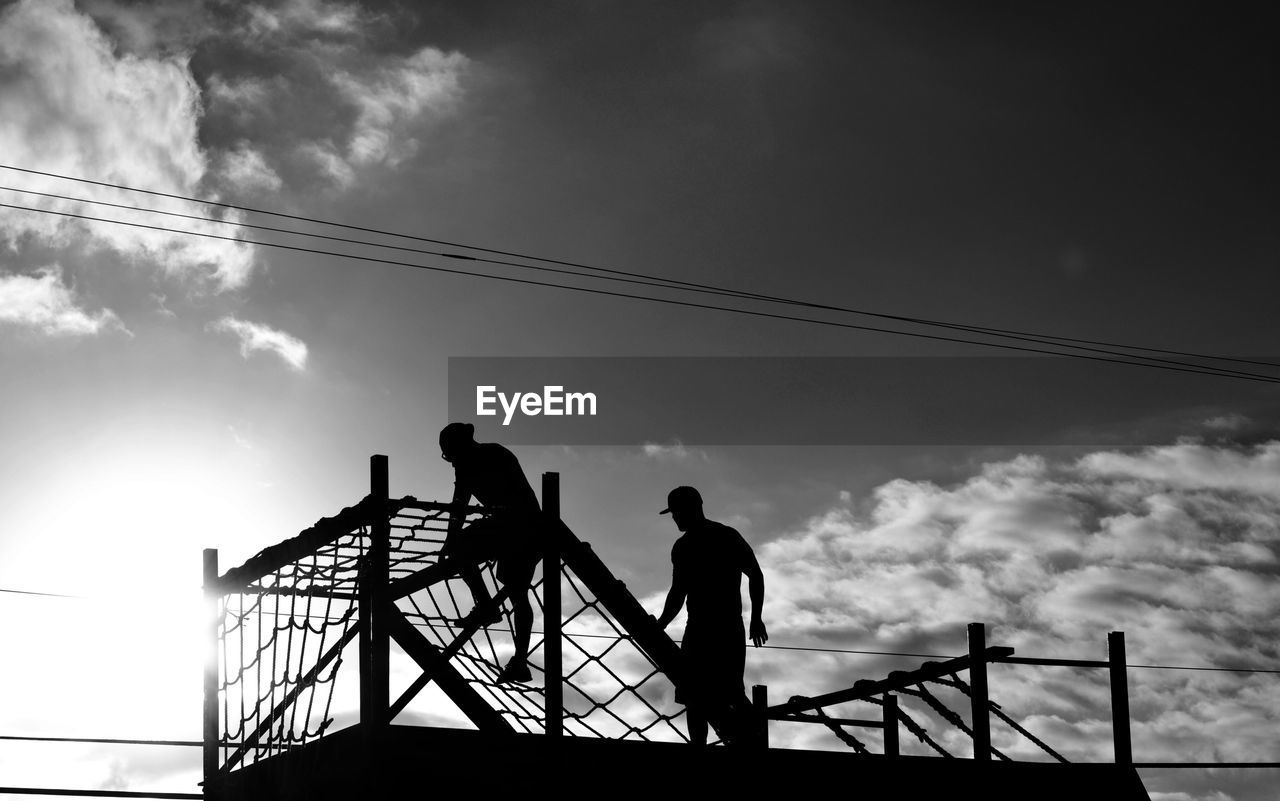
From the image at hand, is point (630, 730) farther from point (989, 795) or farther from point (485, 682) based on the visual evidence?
point (989, 795)

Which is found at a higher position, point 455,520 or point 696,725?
point 455,520

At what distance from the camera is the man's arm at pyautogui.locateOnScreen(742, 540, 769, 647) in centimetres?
1139

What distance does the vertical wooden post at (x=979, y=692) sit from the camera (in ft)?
34.0

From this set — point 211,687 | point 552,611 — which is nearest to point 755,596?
point 552,611

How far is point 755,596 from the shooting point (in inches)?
452

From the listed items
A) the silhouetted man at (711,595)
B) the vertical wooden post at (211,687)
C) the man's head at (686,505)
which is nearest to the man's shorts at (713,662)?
the silhouetted man at (711,595)

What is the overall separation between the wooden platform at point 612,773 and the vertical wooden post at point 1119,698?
39 cm

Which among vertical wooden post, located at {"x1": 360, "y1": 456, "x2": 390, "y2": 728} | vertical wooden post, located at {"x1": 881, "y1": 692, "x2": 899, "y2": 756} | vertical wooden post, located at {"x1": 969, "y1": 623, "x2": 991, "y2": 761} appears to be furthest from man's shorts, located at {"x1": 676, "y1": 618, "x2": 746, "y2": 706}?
vertical wooden post, located at {"x1": 360, "y1": 456, "x2": 390, "y2": 728}

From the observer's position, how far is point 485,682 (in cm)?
980

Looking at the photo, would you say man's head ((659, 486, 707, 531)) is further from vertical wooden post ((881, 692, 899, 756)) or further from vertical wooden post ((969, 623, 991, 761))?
vertical wooden post ((881, 692, 899, 756))

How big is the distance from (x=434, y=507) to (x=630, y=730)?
7.44ft

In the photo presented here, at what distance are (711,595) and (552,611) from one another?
93.1 inches

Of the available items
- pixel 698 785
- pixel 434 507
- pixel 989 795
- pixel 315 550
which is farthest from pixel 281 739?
pixel 989 795

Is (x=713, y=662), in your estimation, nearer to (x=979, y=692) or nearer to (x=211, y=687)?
(x=979, y=692)
